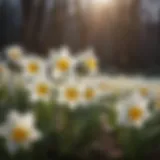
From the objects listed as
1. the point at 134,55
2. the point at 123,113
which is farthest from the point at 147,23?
the point at 123,113

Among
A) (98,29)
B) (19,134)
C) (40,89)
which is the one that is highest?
(98,29)

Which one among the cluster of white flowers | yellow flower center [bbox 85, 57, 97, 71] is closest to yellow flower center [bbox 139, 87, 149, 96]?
the cluster of white flowers

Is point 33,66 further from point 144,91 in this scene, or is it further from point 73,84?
point 144,91

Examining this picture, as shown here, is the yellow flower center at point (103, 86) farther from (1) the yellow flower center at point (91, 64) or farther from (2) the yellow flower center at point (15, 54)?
(2) the yellow flower center at point (15, 54)

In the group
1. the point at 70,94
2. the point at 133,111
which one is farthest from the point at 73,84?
the point at 133,111

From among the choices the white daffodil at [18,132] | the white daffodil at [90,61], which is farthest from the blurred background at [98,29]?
the white daffodil at [18,132]
